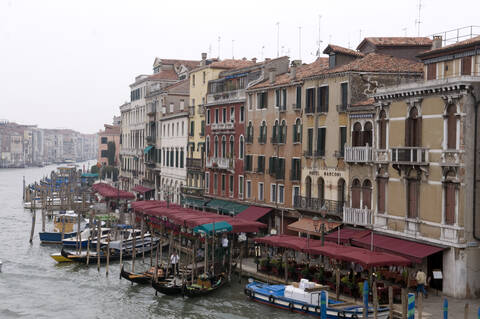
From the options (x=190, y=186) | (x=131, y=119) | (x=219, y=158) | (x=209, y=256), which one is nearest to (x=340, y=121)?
(x=209, y=256)

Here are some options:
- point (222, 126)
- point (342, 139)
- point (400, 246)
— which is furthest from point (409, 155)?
point (222, 126)

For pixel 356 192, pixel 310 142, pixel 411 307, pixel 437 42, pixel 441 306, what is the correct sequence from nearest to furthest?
1. pixel 411 307
2. pixel 441 306
3. pixel 437 42
4. pixel 356 192
5. pixel 310 142

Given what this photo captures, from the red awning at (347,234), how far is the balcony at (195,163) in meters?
20.5

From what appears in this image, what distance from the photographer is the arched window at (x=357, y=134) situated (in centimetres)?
3350

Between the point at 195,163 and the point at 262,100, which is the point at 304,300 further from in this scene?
the point at 195,163

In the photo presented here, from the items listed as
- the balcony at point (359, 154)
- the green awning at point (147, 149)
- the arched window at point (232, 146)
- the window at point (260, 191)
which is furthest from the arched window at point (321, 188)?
the green awning at point (147, 149)

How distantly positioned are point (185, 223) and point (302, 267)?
929 centimetres

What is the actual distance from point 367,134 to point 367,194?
281 centimetres

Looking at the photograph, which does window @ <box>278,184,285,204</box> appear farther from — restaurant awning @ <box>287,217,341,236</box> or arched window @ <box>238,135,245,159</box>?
arched window @ <box>238,135,245,159</box>

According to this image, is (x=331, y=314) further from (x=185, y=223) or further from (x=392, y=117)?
(x=185, y=223)

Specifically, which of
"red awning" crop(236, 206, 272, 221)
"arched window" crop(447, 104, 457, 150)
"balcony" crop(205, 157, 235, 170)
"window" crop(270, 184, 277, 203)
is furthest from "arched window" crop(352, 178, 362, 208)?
"balcony" crop(205, 157, 235, 170)

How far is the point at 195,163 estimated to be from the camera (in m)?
54.2

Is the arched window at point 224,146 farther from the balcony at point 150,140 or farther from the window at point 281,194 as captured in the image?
the balcony at point 150,140

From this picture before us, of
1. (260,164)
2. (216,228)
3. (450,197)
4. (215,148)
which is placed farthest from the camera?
(215,148)
